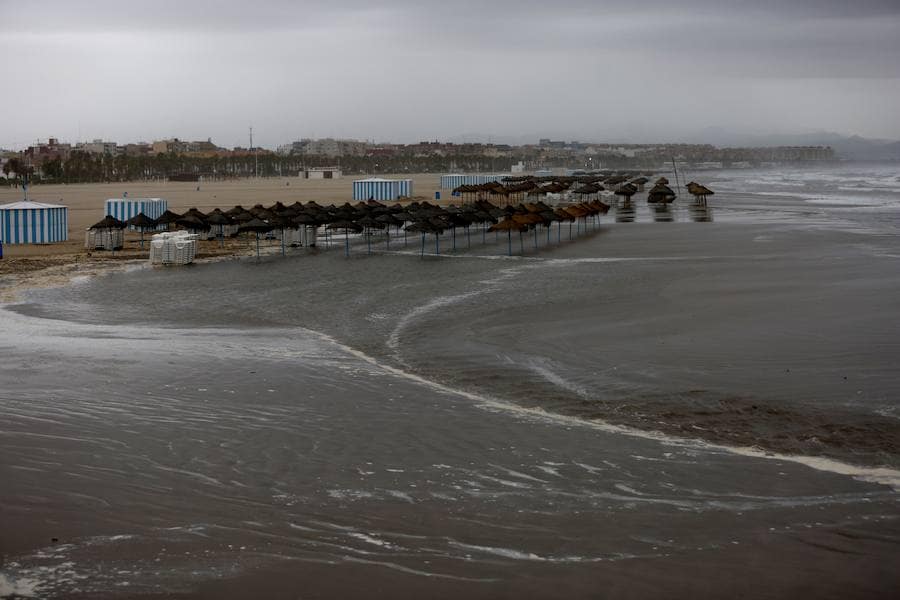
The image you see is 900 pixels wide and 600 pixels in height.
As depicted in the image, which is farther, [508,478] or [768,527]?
[508,478]

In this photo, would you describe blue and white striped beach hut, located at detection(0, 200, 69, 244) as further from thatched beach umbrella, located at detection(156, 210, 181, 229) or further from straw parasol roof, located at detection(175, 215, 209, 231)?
straw parasol roof, located at detection(175, 215, 209, 231)

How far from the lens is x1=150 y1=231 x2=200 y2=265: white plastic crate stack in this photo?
2831cm

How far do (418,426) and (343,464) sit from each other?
1632mm

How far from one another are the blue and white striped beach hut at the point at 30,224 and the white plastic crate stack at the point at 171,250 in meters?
7.10

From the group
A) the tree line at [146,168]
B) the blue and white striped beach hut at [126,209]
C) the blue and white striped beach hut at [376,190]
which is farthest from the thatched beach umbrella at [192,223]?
the tree line at [146,168]

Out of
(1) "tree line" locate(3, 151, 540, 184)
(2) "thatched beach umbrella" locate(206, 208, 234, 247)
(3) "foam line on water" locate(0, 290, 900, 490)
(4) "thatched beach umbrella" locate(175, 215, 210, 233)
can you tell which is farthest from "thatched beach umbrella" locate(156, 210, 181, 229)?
(1) "tree line" locate(3, 151, 540, 184)

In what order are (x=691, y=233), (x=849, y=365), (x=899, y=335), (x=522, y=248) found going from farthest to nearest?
(x=691, y=233) < (x=522, y=248) < (x=899, y=335) < (x=849, y=365)

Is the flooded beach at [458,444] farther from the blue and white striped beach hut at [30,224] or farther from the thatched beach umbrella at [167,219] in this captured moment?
the thatched beach umbrella at [167,219]

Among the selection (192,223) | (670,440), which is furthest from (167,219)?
(670,440)

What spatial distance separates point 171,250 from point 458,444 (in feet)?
68.3

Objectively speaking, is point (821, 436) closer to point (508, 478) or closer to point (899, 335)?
point (508, 478)

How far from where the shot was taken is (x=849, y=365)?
1300 cm

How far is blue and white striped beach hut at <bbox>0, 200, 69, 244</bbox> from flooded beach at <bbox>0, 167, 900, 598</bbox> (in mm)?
12746

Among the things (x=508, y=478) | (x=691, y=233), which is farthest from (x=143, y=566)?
(x=691, y=233)
